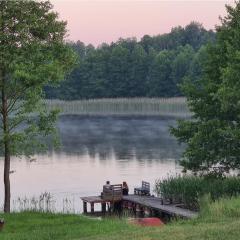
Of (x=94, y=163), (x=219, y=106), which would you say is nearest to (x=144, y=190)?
(x=219, y=106)

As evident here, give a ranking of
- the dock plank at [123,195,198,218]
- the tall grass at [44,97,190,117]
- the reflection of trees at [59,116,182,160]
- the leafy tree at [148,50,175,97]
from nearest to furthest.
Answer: the dock plank at [123,195,198,218], the reflection of trees at [59,116,182,160], the tall grass at [44,97,190,117], the leafy tree at [148,50,175,97]

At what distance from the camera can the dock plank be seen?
118ft

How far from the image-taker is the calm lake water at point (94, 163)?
55.4 m

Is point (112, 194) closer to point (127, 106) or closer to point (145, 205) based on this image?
point (145, 205)

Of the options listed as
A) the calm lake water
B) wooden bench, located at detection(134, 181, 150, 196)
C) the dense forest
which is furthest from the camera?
the dense forest

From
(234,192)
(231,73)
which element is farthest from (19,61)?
(234,192)

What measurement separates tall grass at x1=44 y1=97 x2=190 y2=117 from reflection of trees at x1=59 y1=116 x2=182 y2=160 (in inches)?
865

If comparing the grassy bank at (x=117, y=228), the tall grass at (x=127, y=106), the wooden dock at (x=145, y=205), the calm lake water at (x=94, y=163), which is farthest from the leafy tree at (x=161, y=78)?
the grassy bank at (x=117, y=228)

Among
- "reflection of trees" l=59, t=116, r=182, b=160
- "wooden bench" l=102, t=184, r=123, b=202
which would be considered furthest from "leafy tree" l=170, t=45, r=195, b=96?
"wooden bench" l=102, t=184, r=123, b=202

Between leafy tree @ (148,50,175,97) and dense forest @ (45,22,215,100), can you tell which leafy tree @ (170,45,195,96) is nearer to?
dense forest @ (45,22,215,100)

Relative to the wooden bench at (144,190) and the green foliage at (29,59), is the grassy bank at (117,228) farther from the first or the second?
the wooden bench at (144,190)

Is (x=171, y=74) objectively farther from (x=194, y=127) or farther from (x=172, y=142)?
(x=194, y=127)

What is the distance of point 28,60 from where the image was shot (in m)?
29.3

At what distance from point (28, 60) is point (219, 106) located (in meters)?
14.2
